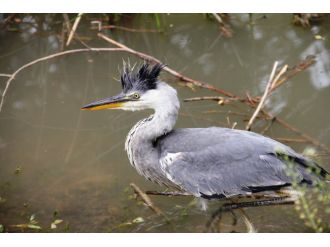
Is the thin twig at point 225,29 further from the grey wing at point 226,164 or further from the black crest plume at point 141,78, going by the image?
the grey wing at point 226,164

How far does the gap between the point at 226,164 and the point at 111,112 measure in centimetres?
147

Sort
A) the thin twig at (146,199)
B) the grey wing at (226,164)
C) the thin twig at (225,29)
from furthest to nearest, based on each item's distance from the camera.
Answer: the thin twig at (225,29) → the thin twig at (146,199) → the grey wing at (226,164)

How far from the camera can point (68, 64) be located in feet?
17.2

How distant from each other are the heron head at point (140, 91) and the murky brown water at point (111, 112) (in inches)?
20.6

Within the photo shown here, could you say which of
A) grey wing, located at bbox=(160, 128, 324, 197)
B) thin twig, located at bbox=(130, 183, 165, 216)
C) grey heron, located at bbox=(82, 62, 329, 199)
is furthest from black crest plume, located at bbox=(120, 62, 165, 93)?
thin twig, located at bbox=(130, 183, 165, 216)

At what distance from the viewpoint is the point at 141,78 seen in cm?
355

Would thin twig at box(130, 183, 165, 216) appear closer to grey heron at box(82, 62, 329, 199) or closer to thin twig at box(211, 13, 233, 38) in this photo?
grey heron at box(82, 62, 329, 199)

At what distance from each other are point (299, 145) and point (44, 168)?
167 centimetres

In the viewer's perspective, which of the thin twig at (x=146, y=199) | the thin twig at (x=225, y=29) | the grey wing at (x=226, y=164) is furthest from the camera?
the thin twig at (x=225, y=29)

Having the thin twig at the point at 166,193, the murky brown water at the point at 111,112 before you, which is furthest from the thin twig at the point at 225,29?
the thin twig at the point at 166,193

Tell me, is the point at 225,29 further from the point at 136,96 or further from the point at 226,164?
the point at 226,164

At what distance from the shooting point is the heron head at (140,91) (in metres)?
3.52

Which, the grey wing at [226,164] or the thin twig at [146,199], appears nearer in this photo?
the grey wing at [226,164]
